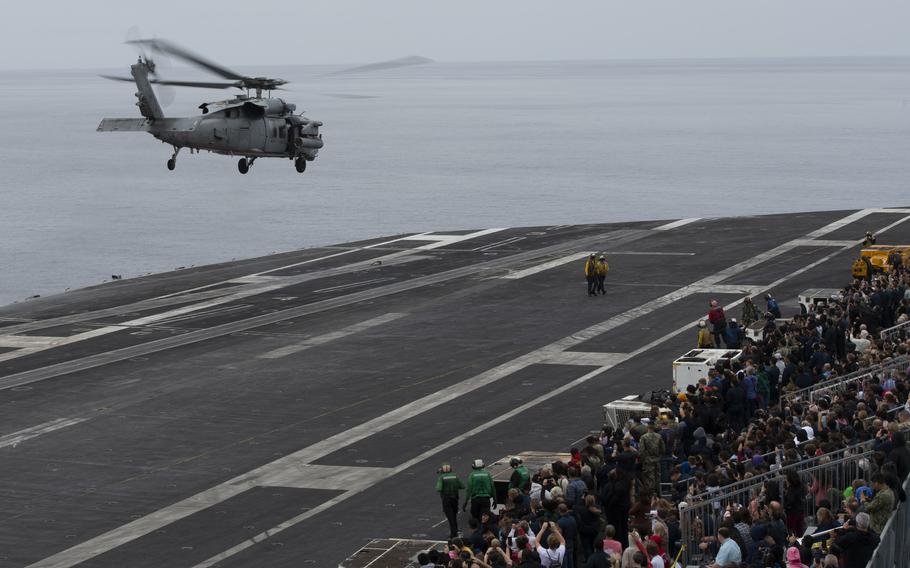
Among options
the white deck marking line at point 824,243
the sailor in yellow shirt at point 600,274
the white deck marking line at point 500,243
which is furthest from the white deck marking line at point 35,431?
the white deck marking line at point 824,243

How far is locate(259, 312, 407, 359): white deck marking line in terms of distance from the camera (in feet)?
139

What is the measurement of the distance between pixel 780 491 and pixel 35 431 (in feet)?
71.5

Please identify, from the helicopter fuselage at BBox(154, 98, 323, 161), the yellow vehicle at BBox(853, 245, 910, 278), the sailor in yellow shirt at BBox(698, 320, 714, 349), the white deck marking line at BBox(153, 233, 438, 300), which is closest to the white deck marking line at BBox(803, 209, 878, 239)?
the yellow vehicle at BBox(853, 245, 910, 278)

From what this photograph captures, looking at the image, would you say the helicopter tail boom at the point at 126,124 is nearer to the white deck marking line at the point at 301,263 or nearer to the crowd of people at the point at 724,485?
the white deck marking line at the point at 301,263

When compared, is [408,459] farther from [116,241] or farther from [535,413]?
[116,241]

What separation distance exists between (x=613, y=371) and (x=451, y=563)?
2306cm

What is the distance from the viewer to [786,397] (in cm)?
2544

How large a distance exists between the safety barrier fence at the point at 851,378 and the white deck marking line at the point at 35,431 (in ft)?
61.3

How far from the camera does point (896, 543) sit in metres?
15.2

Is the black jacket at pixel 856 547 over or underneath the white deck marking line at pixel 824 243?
over

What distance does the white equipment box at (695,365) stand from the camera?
30.4 m

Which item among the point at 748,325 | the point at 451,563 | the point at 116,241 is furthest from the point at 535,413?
the point at 116,241

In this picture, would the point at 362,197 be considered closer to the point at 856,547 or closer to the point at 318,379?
the point at 318,379

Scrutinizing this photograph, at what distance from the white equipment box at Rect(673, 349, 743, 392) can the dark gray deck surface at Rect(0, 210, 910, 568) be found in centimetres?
278
